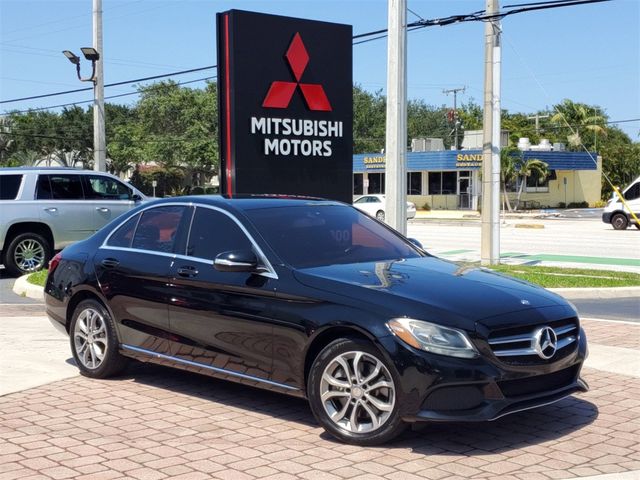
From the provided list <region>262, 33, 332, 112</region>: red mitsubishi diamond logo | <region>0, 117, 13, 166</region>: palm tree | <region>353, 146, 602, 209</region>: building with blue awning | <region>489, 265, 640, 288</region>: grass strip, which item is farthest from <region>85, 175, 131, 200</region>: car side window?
<region>0, 117, 13, 166</region>: palm tree

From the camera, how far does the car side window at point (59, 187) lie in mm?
15742

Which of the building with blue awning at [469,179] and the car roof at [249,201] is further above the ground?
the building with blue awning at [469,179]

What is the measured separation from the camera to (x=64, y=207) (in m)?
15.8

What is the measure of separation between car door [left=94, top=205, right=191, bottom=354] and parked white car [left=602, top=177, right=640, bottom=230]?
28787 mm

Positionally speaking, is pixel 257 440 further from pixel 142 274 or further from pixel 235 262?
pixel 142 274

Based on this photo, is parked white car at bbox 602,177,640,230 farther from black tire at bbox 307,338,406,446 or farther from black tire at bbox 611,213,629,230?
black tire at bbox 307,338,406,446

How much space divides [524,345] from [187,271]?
2645 mm

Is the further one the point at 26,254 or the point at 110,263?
the point at 26,254

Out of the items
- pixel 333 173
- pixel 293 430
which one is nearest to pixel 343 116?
pixel 333 173

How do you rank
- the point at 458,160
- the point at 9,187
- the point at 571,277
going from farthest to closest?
the point at 458,160, the point at 9,187, the point at 571,277

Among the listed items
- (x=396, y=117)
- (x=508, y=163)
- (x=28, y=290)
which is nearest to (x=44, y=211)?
(x=28, y=290)

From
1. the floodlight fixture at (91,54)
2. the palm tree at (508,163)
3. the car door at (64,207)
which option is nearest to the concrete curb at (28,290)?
the car door at (64,207)

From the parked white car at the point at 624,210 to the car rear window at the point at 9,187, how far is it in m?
24.5

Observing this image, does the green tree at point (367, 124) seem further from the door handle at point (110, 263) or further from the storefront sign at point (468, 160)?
the door handle at point (110, 263)
